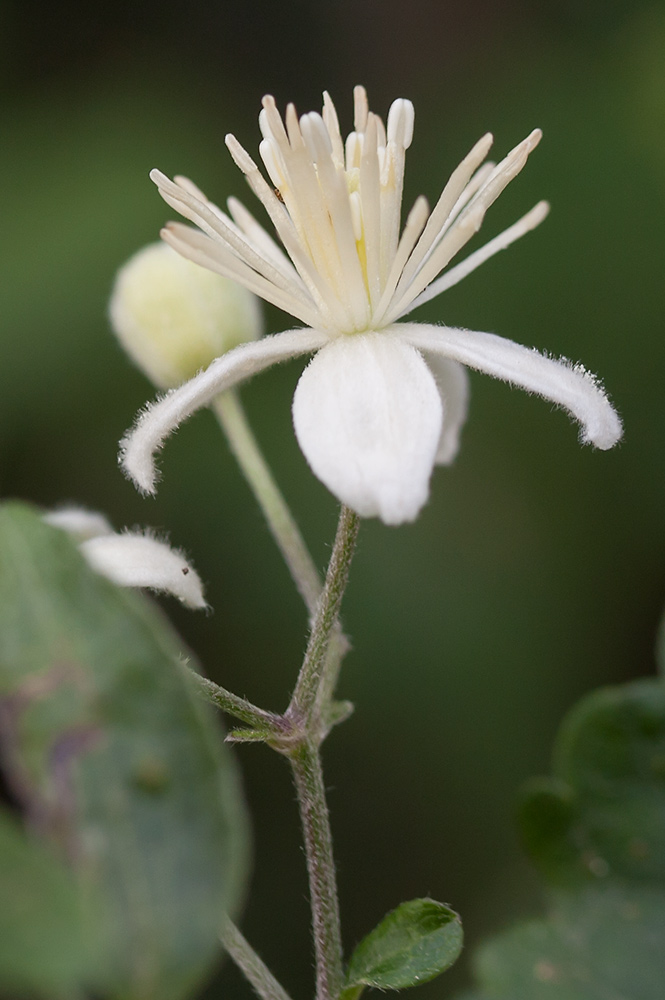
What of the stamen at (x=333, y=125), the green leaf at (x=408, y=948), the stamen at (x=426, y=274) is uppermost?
the stamen at (x=333, y=125)

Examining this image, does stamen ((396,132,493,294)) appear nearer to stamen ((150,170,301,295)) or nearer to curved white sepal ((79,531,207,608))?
stamen ((150,170,301,295))

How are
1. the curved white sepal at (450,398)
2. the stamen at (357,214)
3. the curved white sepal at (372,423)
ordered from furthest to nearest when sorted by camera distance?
the curved white sepal at (450,398), the stamen at (357,214), the curved white sepal at (372,423)

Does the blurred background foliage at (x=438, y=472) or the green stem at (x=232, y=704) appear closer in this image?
the green stem at (x=232, y=704)

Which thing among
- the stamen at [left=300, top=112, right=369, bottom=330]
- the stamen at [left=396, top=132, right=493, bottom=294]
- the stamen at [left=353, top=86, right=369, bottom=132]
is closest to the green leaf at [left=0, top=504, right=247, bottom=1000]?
the stamen at [left=300, top=112, right=369, bottom=330]

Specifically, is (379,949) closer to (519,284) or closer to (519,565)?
(519,565)

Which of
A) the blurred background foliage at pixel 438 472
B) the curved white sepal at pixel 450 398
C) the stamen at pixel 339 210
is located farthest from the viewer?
the blurred background foliage at pixel 438 472

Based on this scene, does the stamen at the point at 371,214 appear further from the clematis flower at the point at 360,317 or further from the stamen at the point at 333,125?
the stamen at the point at 333,125

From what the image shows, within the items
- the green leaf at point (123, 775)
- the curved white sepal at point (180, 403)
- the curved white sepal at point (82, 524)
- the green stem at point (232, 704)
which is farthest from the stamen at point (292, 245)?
the green leaf at point (123, 775)

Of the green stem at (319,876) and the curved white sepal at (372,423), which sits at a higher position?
the curved white sepal at (372,423)
